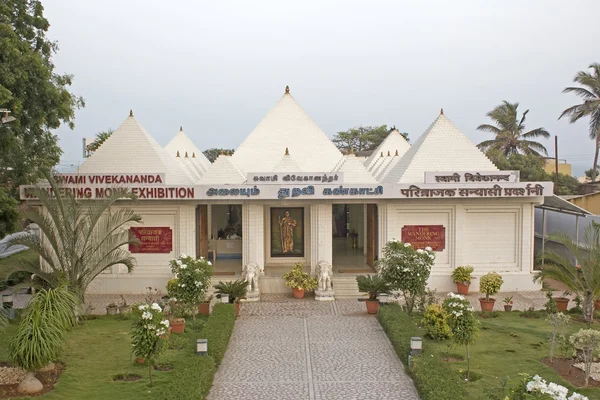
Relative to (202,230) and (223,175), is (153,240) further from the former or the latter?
(223,175)

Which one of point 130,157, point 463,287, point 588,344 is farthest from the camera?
point 130,157

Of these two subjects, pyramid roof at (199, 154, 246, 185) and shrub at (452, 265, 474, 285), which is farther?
pyramid roof at (199, 154, 246, 185)

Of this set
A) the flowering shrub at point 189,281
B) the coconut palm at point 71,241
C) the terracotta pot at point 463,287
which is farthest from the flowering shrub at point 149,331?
the terracotta pot at point 463,287

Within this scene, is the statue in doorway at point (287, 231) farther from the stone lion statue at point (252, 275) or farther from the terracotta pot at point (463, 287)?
the terracotta pot at point (463, 287)

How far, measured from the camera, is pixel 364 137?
69.9 m

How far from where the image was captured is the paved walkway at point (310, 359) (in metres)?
11.5

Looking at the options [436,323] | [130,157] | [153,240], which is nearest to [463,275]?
[436,323]

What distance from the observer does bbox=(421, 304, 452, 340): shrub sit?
47.5 feet

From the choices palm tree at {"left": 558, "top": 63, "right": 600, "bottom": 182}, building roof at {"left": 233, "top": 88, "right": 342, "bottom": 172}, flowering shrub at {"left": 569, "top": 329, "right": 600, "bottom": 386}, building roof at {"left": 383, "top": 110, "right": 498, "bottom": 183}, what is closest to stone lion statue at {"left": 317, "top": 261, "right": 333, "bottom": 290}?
building roof at {"left": 383, "top": 110, "right": 498, "bottom": 183}

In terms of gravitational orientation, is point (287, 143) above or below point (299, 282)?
above

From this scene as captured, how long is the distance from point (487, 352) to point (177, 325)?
26.8 ft

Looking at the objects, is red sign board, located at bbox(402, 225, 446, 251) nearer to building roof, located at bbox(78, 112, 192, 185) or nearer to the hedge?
the hedge

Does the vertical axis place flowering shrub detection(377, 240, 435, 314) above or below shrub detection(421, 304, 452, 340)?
above

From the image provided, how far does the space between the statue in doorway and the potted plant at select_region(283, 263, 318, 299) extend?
362 centimetres
